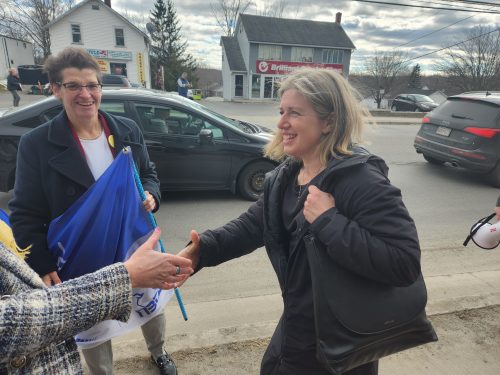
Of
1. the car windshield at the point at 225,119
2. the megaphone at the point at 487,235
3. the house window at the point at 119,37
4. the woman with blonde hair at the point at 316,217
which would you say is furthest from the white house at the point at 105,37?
the megaphone at the point at 487,235

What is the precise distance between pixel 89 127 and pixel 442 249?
4040 millimetres

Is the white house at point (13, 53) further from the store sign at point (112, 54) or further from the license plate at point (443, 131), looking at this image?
the license plate at point (443, 131)

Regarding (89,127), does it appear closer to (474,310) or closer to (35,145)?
(35,145)

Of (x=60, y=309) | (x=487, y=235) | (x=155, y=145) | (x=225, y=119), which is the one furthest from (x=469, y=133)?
(x=60, y=309)

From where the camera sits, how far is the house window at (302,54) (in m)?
33.8

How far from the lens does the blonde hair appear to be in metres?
1.47

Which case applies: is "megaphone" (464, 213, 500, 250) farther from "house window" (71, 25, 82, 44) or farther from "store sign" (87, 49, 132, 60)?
"house window" (71, 25, 82, 44)

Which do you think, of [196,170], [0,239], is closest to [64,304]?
[0,239]

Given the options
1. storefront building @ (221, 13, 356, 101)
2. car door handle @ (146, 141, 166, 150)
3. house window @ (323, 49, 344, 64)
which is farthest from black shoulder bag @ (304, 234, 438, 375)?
house window @ (323, 49, 344, 64)

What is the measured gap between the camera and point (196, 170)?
523 cm

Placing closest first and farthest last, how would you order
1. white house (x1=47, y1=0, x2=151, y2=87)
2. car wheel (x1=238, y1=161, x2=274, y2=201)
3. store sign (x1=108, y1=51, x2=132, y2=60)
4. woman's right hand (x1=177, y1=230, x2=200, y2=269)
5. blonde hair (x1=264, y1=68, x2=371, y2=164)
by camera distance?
blonde hair (x1=264, y1=68, x2=371, y2=164)
woman's right hand (x1=177, y1=230, x2=200, y2=269)
car wheel (x1=238, y1=161, x2=274, y2=201)
white house (x1=47, y1=0, x2=151, y2=87)
store sign (x1=108, y1=51, x2=132, y2=60)

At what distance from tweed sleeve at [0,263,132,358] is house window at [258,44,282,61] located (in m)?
34.4

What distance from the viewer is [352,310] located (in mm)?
1215

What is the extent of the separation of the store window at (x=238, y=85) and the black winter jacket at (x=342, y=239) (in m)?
33.9
